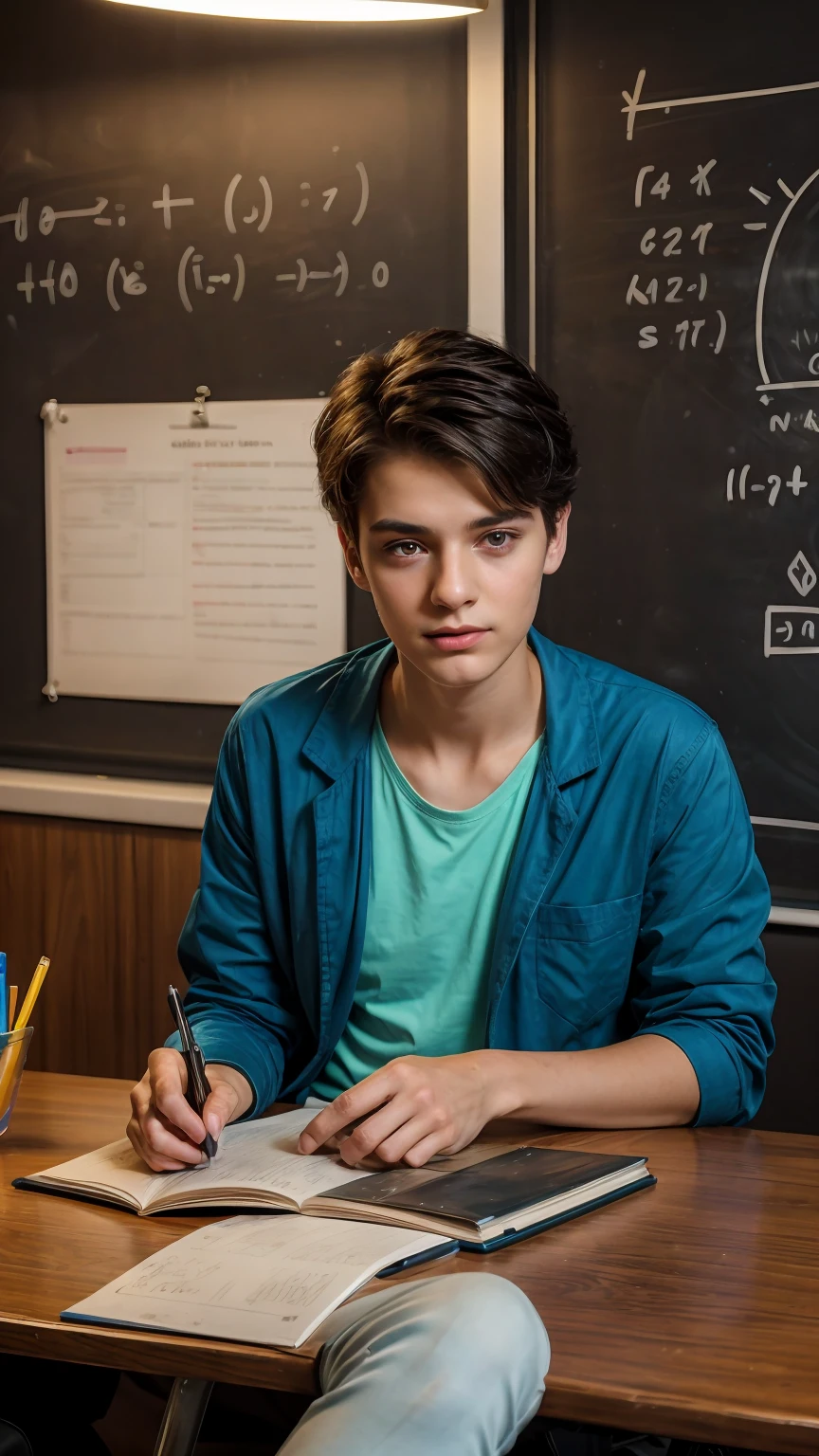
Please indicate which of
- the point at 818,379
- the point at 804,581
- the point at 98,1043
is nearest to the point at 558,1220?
the point at 804,581

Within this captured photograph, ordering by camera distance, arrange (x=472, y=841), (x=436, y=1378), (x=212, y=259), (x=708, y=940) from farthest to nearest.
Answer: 1. (x=212, y=259)
2. (x=472, y=841)
3. (x=708, y=940)
4. (x=436, y=1378)

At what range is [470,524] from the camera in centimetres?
144

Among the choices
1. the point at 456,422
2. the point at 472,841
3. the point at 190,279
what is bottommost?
the point at 472,841

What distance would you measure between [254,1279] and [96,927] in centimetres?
184

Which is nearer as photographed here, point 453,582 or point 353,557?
point 453,582

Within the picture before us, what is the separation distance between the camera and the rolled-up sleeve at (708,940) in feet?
4.56

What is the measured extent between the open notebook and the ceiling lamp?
1.22m

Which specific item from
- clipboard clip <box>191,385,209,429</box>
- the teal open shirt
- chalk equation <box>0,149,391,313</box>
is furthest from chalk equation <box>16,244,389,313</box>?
the teal open shirt

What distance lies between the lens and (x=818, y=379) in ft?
6.88

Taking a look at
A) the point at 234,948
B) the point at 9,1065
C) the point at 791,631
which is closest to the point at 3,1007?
the point at 9,1065

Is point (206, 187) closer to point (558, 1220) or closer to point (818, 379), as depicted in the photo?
point (818, 379)

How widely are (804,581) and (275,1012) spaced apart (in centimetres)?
105

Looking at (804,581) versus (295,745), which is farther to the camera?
(804,581)

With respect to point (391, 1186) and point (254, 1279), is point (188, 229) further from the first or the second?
point (254, 1279)
